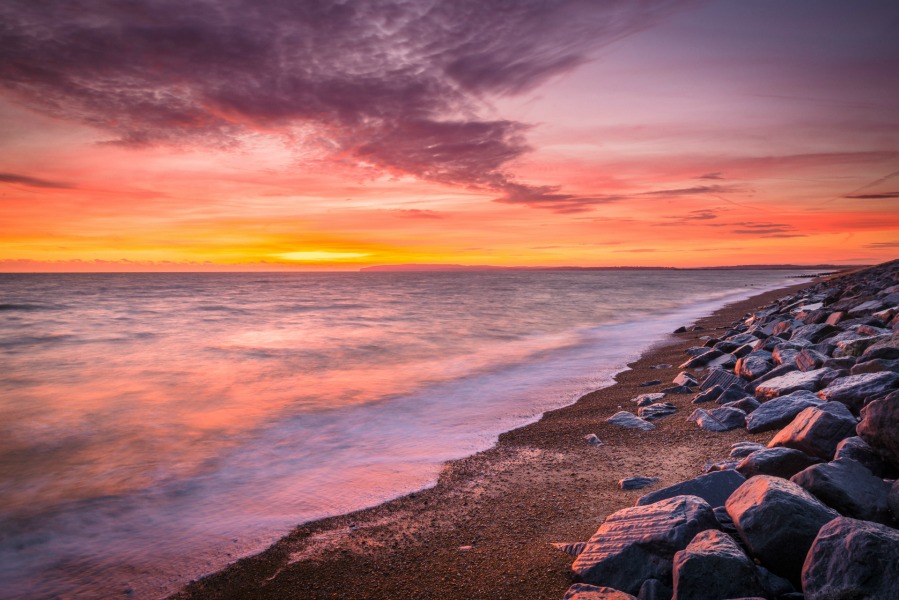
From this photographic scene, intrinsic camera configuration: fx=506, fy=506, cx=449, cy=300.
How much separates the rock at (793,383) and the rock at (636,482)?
233 cm

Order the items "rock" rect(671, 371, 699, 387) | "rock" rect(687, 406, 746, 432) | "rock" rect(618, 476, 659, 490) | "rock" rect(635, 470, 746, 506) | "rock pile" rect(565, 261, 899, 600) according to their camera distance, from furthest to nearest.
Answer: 1. "rock" rect(671, 371, 699, 387)
2. "rock" rect(687, 406, 746, 432)
3. "rock" rect(618, 476, 659, 490)
4. "rock" rect(635, 470, 746, 506)
5. "rock pile" rect(565, 261, 899, 600)

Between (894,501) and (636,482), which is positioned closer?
(894,501)

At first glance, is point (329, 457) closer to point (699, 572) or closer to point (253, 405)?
point (253, 405)

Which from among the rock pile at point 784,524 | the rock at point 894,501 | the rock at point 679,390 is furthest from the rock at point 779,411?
the rock at point 679,390

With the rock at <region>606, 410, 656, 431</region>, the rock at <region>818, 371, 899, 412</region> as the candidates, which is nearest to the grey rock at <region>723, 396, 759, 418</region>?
the rock at <region>606, 410, 656, 431</region>

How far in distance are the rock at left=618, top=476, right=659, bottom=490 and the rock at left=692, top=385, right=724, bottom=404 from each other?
2.97 meters

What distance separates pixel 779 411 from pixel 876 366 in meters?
1.05

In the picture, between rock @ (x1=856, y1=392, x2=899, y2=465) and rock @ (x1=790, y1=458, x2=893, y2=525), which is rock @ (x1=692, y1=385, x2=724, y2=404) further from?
rock @ (x1=790, y1=458, x2=893, y2=525)

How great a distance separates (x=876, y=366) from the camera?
211 inches

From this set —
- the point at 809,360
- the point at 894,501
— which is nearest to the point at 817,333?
the point at 809,360

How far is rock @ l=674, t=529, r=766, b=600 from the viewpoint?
2639mm

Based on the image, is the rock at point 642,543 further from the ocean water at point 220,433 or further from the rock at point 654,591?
the ocean water at point 220,433

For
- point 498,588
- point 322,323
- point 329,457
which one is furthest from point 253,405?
point 322,323

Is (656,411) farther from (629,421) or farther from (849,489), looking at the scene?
(849,489)
